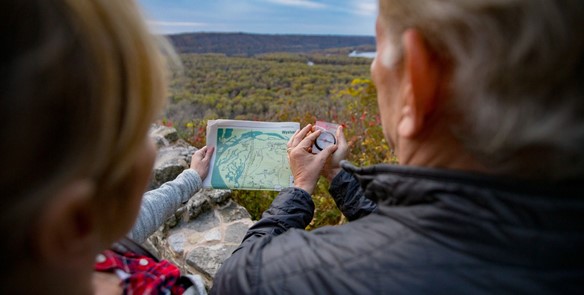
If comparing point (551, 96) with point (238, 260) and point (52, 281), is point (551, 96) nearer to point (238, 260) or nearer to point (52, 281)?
point (238, 260)

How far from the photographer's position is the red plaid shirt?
0.99 meters

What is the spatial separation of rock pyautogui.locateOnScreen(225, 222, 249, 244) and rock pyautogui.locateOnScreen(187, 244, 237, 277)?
72mm

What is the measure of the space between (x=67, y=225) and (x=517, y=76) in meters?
0.70

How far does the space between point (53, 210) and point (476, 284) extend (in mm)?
664

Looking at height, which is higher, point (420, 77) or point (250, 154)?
point (420, 77)

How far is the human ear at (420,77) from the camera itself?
29.8 inches

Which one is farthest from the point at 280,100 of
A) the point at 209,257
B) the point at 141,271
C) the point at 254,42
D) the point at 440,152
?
the point at 254,42

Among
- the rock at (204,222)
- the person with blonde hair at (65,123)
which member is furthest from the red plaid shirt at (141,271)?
the rock at (204,222)

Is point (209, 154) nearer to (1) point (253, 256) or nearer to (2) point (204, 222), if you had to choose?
(1) point (253, 256)

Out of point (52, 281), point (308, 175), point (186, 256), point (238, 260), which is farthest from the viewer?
point (186, 256)

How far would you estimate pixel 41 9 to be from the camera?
0.54 metres

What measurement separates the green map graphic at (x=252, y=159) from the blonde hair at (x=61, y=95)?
4.44 feet

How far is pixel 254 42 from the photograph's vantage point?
22.4 metres

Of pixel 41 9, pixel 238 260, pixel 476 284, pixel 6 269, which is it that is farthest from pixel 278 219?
pixel 41 9
